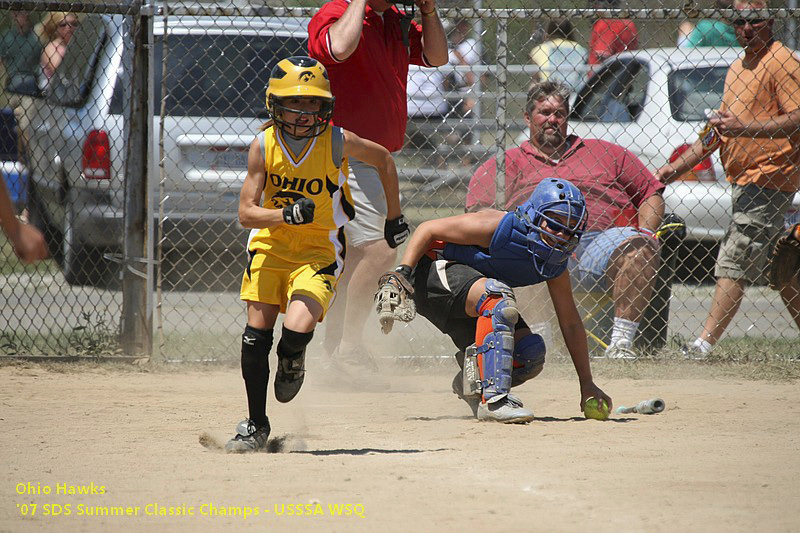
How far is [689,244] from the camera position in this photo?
9.44m

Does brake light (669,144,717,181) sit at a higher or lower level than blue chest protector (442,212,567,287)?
higher

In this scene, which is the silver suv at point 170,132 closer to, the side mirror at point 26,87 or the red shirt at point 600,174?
the side mirror at point 26,87

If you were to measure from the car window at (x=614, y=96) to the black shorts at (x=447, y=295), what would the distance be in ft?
13.8

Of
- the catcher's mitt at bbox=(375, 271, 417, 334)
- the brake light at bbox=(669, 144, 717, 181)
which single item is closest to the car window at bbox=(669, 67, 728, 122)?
the brake light at bbox=(669, 144, 717, 181)

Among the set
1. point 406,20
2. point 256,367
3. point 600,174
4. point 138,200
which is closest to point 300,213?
point 256,367

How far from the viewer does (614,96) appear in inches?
360

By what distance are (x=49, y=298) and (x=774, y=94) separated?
5940 mm

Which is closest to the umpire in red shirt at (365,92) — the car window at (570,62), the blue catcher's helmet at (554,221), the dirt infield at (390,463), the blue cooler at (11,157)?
the dirt infield at (390,463)

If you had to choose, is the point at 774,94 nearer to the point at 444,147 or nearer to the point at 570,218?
the point at 570,218

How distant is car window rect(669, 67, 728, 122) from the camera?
880 centimetres

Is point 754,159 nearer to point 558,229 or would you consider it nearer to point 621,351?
point 621,351

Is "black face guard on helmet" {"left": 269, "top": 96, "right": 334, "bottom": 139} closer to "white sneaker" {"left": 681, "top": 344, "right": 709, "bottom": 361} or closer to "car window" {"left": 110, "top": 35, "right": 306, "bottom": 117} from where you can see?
"white sneaker" {"left": 681, "top": 344, "right": 709, "bottom": 361}

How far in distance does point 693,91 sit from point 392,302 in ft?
17.6

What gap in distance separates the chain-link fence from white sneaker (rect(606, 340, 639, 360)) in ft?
0.48
